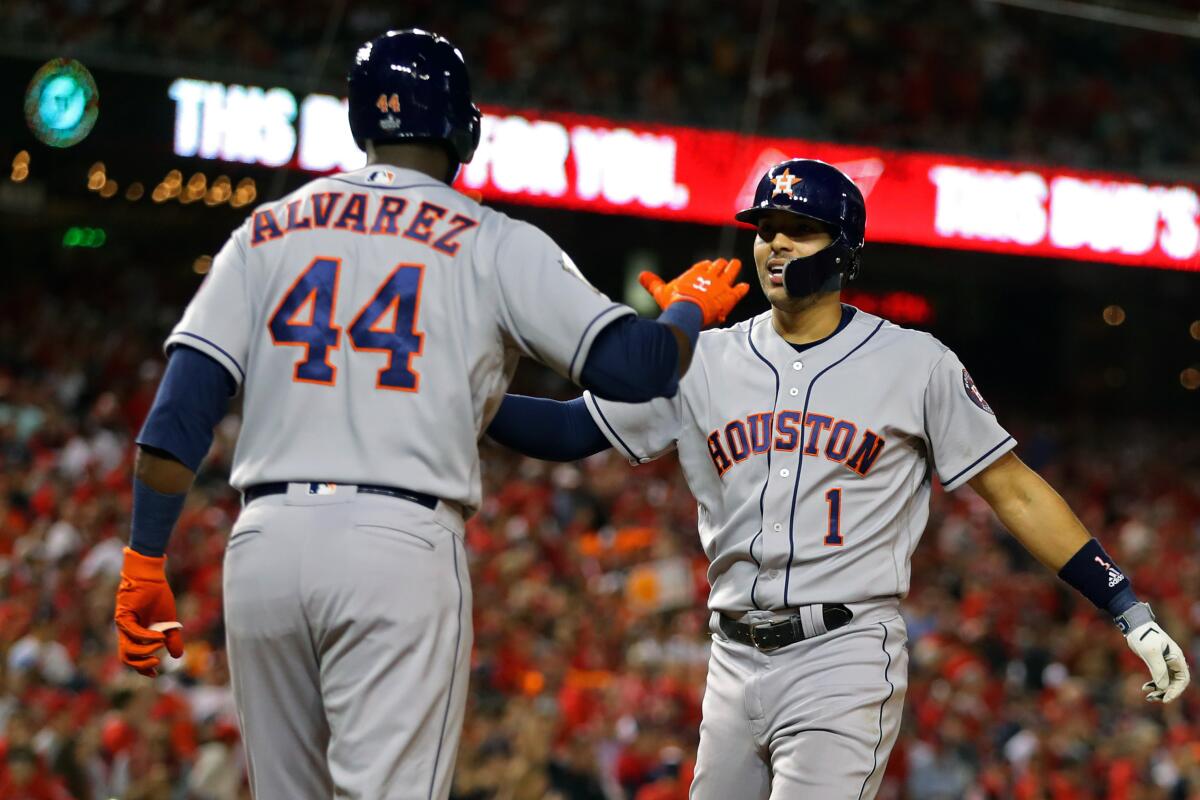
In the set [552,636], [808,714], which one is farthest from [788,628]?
[552,636]

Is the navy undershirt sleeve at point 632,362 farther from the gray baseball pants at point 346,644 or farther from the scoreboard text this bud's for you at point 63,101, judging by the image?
the scoreboard text this bud's for you at point 63,101

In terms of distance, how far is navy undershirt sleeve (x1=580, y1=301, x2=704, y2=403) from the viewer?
8.97 feet

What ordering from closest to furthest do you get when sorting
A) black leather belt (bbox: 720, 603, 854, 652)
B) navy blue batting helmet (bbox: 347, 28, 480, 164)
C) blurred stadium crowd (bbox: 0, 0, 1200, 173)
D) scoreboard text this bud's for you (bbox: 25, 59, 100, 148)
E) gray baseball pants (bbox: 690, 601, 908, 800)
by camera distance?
navy blue batting helmet (bbox: 347, 28, 480, 164) → gray baseball pants (bbox: 690, 601, 908, 800) → black leather belt (bbox: 720, 603, 854, 652) → scoreboard text this bud's for you (bbox: 25, 59, 100, 148) → blurred stadium crowd (bbox: 0, 0, 1200, 173)

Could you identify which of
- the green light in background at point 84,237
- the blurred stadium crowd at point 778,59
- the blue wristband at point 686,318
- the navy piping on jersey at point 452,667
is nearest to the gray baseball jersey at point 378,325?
the navy piping on jersey at point 452,667

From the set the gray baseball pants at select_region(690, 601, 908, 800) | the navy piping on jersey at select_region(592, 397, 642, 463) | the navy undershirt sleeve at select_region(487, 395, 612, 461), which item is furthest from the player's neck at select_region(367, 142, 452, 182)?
the gray baseball pants at select_region(690, 601, 908, 800)

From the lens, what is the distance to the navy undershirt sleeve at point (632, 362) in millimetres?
2734

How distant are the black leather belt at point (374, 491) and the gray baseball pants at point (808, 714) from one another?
3.52ft

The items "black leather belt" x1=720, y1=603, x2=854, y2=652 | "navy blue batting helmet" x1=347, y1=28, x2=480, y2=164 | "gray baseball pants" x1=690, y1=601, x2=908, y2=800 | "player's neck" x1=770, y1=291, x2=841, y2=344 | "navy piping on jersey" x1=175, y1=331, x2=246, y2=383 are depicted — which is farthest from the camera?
"player's neck" x1=770, y1=291, x2=841, y2=344

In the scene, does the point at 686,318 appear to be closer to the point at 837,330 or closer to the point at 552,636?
the point at 837,330

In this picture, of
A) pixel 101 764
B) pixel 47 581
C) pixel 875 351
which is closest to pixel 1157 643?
pixel 875 351

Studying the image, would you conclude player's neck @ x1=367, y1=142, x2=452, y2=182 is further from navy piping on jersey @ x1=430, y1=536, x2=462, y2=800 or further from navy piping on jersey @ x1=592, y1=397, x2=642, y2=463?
navy piping on jersey @ x1=592, y1=397, x2=642, y2=463

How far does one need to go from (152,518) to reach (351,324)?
494mm

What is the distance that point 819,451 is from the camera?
3.53 m

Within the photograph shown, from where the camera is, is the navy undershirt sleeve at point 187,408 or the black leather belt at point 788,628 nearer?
the navy undershirt sleeve at point 187,408
